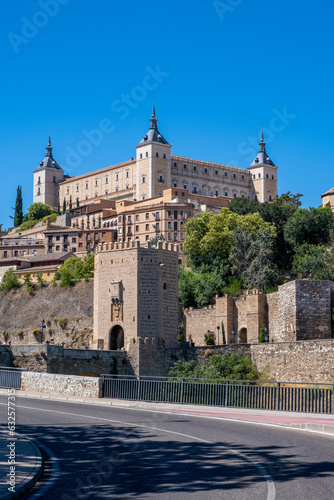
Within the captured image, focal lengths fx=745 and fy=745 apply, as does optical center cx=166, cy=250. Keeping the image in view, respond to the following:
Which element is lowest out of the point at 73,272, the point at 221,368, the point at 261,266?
the point at 221,368

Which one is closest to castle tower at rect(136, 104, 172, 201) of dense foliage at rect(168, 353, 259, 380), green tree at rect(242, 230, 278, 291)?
green tree at rect(242, 230, 278, 291)

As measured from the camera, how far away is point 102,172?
450 ft

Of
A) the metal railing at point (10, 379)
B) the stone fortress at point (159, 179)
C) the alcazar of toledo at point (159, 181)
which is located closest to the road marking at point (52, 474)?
the metal railing at point (10, 379)

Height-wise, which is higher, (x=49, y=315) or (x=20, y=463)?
(x=49, y=315)

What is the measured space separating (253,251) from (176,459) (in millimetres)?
52469

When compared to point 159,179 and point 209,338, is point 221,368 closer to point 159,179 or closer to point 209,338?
point 209,338

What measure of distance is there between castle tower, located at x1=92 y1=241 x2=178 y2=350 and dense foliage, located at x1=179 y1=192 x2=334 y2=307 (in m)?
11.1

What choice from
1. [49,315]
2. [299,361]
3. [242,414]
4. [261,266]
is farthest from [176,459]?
[49,315]

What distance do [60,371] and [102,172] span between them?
97.8 m

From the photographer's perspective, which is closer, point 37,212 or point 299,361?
point 299,361

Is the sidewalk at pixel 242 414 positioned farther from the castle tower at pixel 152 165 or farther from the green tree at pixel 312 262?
the castle tower at pixel 152 165

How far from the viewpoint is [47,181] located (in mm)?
155000

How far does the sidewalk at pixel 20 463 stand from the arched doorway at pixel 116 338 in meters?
35.7

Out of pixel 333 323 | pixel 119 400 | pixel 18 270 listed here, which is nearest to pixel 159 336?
pixel 333 323
